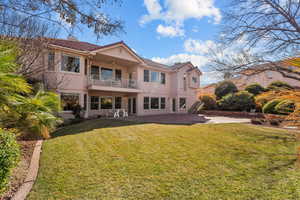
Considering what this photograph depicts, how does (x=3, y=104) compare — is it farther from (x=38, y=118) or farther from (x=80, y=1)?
(x=80, y=1)

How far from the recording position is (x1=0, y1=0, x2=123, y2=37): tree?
385 cm

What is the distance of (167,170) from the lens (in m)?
4.08

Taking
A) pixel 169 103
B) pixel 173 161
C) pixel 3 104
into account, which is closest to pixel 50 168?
pixel 3 104

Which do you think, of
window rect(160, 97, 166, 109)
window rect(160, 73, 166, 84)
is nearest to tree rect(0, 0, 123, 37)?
window rect(160, 73, 166, 84)

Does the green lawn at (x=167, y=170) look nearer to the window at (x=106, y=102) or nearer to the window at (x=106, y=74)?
the window at (x=106, y=102)

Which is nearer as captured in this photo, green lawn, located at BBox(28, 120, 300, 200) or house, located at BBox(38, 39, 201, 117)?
green lawn, located at BBox(28, 120, 300, 200)

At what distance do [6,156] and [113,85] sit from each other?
1342 cm

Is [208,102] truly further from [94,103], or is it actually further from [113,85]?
[94,103]

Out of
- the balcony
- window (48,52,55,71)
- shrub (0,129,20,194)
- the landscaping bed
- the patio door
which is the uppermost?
window (48,52,55,71)

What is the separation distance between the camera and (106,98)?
17203 millimetres

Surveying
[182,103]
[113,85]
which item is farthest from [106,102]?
[182,103]

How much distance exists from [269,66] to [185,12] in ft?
19.7

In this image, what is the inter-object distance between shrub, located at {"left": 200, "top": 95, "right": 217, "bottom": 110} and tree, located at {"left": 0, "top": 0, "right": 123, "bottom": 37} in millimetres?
19927

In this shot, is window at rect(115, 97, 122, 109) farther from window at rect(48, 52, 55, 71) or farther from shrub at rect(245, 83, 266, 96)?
shrub at rect(245, 83, 266, 96)
